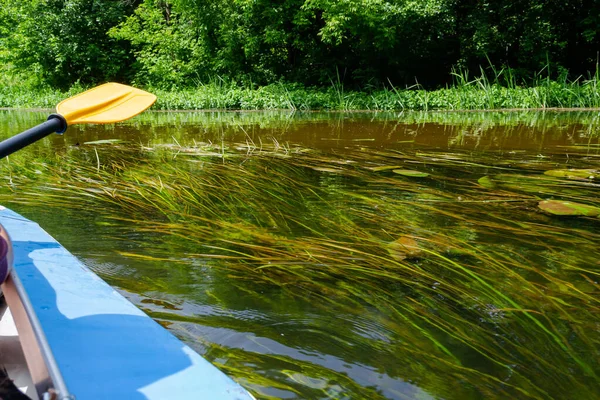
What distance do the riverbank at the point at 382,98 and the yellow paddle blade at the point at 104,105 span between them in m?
9.49

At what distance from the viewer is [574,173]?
3.18m

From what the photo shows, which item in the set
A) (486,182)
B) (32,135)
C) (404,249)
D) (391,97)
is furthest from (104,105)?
(391,97)

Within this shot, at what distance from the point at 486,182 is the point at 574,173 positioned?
716 millimetres


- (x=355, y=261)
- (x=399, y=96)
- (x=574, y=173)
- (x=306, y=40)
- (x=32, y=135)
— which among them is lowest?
(x=355, y=261)

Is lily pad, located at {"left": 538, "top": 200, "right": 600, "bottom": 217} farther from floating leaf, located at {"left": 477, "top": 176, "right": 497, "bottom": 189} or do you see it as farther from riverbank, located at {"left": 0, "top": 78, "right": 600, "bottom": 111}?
riverbank, located at {"left": 0, "top": 78, "right": 600, "bottom": 111}

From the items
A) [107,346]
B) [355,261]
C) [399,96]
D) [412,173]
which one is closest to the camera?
[107,346]

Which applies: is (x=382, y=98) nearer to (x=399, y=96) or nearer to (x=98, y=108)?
(x=399, y=96)

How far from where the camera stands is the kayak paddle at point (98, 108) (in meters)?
1.19

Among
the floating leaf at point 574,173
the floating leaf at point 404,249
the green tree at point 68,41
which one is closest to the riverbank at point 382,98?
the green tree at point 68,41

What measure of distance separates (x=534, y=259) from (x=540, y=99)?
29.2 feet

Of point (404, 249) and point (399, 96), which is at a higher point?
point (399, 96)

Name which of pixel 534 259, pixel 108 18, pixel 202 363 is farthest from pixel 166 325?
pixel 108 18

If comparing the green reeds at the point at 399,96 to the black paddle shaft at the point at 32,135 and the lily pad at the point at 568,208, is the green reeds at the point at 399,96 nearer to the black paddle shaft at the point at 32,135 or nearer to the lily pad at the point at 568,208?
the lily pad at the point at 568,208

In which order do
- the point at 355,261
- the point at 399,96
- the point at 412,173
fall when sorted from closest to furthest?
the point at 355,261 < the point at 412,173 < the point at 399,96
